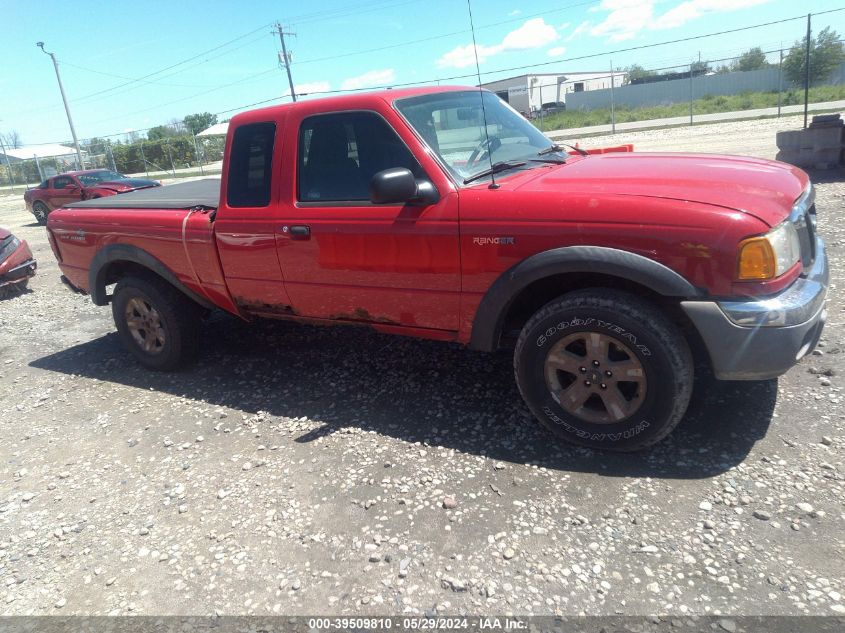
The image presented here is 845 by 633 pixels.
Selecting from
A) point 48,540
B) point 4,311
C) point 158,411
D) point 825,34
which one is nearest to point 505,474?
point 48,540

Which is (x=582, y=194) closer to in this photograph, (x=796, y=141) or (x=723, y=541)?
(x=723, y=541)

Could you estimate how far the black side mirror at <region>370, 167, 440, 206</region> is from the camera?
3.07 metres

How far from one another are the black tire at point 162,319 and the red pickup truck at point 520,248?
26 cm

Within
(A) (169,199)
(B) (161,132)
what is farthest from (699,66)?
(B) (161,132)

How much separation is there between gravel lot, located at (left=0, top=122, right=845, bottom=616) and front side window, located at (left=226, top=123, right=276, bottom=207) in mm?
1431

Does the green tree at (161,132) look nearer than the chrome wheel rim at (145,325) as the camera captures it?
No

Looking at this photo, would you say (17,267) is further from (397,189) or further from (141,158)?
(141,158)

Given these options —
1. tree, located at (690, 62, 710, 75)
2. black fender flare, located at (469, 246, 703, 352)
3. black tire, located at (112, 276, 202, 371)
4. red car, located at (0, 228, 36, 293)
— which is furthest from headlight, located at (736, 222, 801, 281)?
tree, located at (690, 62, 710, 75)

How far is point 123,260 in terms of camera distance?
16.1ft

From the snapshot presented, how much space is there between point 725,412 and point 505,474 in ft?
4.49

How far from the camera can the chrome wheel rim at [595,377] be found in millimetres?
3006

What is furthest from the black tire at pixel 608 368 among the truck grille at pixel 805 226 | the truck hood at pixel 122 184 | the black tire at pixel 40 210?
the black tire at pixel 40 210

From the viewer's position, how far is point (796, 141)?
10.9 m

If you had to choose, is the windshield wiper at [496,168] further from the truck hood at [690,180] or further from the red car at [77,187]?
the red car at [77,187]
